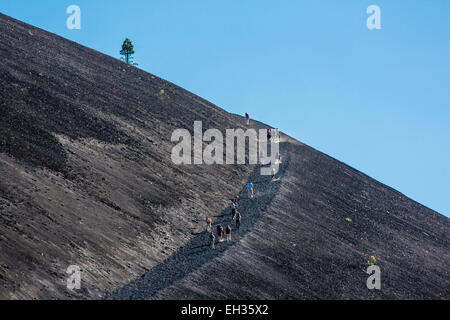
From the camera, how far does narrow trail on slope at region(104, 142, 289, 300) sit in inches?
1079

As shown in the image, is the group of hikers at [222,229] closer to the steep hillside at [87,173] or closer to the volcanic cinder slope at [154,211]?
the volcanic cinder slope at [154,211]

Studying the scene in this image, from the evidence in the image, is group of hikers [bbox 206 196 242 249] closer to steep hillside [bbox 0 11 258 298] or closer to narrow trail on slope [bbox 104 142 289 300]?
narrow trail on slope [bbox 104 142 289 300]

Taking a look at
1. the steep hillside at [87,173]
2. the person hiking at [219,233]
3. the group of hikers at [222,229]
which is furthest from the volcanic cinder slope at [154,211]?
the person hiking at [219,233]

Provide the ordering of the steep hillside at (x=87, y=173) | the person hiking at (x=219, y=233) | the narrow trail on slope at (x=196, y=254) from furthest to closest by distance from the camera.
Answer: the person hiking at (x=219, y=233) → the steep hillside at (x=87, y=173) → the narrow trail on slope at (x=196, y=254)

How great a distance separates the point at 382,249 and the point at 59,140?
2262 centimetres

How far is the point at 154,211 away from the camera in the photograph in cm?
3816

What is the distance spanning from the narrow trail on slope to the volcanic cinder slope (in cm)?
14

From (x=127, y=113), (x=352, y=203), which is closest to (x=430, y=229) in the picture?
(x=352, y=203)

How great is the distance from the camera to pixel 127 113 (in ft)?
177

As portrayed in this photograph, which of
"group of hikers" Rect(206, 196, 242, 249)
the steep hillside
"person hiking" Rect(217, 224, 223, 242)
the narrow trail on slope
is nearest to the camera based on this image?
the narrow trail on slope

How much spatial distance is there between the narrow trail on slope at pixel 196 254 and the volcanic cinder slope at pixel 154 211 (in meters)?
0.14

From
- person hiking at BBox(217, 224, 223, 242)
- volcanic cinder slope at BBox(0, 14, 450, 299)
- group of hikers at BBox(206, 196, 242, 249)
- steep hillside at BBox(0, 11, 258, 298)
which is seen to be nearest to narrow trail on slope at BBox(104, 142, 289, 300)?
volcanic cinder slope at BBox(0, 14, 450, 299)

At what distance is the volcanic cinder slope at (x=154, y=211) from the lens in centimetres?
2850

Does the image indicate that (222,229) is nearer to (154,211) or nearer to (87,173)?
(154,211)
